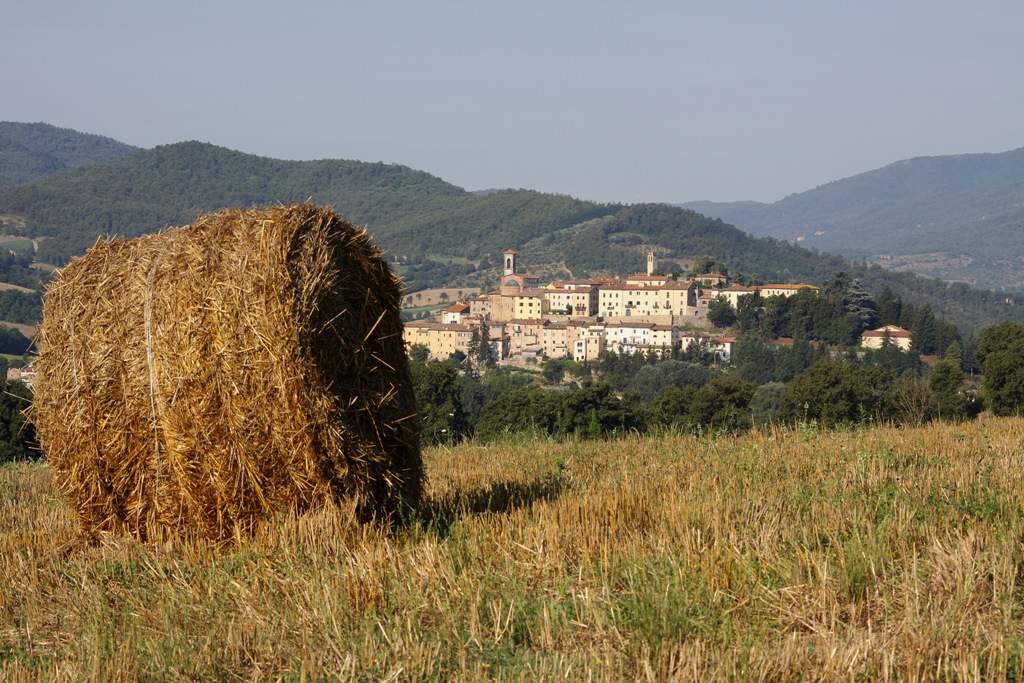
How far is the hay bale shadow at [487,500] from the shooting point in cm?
618

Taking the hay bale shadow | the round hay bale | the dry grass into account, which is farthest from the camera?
the hay bale shadow

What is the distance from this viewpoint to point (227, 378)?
18.7 ft

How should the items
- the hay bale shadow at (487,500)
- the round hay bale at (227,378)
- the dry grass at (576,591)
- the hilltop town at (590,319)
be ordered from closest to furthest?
1. the dry grass at (576,591)
2. the round hay bale at (227,378)
3. the hay bale shadow at (487,500)
4. the hilltop town at (590,319)

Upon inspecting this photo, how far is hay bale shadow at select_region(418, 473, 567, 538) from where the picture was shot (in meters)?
6.18

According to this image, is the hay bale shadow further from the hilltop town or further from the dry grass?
the hilltop town

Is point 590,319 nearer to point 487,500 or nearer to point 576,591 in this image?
point 487,500

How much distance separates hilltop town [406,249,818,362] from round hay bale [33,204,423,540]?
367 ft

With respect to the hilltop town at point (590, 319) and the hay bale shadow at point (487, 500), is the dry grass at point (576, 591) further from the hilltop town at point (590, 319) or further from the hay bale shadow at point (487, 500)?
the hilltop town at point (590, 319)

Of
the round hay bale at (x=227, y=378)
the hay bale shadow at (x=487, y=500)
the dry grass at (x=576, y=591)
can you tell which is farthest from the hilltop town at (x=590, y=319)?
the dry grass at (x=576, y=591)

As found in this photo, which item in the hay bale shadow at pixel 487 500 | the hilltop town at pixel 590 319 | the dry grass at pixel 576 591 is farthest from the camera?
the hilltop town at pixel 590 319

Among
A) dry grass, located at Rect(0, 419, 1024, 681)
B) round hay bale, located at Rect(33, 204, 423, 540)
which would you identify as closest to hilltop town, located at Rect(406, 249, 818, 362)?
round hay bale, located at Rect(33, 204, 423, 540)

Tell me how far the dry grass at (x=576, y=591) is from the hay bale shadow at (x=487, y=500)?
41mm

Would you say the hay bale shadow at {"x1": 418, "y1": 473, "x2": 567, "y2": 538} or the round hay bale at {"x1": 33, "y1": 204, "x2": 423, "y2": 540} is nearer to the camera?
the round hay bale at {"x1": 33, "y1": 204, "x2": 423, "y2": 540}

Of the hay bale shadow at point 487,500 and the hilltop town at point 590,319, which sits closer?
the hay bale shadow at point 487,500
